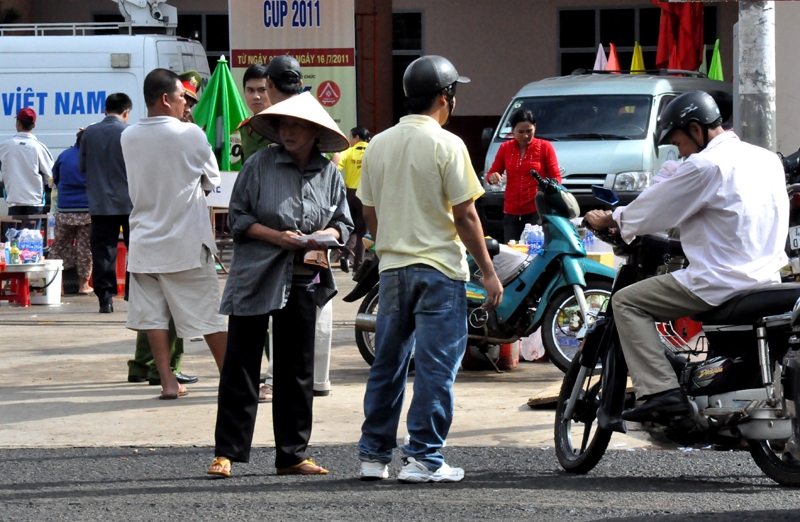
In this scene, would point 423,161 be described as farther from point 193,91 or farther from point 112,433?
point 193,91

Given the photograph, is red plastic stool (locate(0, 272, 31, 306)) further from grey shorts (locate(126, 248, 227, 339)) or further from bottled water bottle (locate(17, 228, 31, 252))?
grey shorts (locate(126, 248, 227, 339))

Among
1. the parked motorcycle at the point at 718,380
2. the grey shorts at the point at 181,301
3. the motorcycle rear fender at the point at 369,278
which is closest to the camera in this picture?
the parked motorcycle at the point at 718,380

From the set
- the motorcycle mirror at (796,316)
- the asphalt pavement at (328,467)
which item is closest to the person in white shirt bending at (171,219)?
the asphalt pavement at (328,467)

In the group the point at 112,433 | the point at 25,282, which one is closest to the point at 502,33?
the point at 25,282

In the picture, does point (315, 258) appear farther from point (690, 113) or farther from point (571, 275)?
point (571, 275)

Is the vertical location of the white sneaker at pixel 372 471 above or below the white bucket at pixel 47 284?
above

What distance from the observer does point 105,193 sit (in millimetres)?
11930

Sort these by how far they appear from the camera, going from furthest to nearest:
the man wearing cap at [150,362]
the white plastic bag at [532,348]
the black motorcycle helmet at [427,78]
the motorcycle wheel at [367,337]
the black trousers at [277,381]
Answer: the white plastic bag at [532,348], the motorcycle wheel at [367,337], the man wearing cap at [150,362], the black trousers at [277,381], the black motorcycle helmet at [427,78]

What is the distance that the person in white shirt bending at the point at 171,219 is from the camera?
7.21 metres

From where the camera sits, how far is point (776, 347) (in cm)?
510

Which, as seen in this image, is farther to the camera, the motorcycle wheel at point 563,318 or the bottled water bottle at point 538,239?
the bottled water bottle at point 538,239

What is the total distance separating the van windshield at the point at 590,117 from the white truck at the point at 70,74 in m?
4.46

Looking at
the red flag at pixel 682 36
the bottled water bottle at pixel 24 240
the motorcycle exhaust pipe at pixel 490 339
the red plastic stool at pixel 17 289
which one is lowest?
the red plastic stool at pixel 17 289

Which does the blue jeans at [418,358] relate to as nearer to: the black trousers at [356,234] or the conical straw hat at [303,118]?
the conical straw hat at [303,118]
